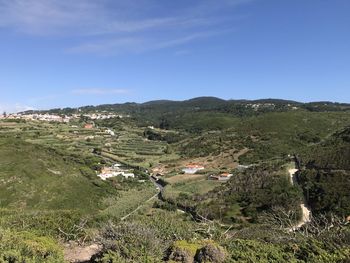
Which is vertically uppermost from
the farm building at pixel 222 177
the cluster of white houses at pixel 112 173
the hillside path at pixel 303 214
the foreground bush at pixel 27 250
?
the foreground bush at pixel 27 250

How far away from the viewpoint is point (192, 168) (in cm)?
9156

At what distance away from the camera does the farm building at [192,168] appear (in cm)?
8934

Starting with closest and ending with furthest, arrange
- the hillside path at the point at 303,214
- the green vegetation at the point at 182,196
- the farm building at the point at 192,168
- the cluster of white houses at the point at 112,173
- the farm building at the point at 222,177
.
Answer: the green vegetation at the point at 182,196
the hillside path at the point at 303,214
the farm building at the point at 222,177
the cluster of white houses at the point at 112,173
the farm building at the point at 192,168

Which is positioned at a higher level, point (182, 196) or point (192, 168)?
point (192, 168)

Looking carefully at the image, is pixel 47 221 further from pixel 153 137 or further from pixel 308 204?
pixel 153 137

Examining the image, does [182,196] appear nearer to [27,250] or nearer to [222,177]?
[222,177]

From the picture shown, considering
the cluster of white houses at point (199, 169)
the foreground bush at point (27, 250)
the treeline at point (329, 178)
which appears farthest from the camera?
the cluster of white houses at point (199, 169)

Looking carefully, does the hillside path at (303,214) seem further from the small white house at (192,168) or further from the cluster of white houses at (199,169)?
the small white house at (192,168)

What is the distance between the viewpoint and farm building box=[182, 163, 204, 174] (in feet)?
293

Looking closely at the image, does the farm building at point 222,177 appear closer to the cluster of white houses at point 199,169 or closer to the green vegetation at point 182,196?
the cluster of white houses at point 199,169

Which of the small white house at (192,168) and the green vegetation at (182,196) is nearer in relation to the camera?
the green vegetation at (182,196)

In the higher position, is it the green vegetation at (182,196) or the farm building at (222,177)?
the green vegetation at (182,196)

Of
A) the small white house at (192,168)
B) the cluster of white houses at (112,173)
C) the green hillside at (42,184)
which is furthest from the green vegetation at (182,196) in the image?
the small white house at (192,168)

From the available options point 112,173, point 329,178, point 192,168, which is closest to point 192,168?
point 192,168
